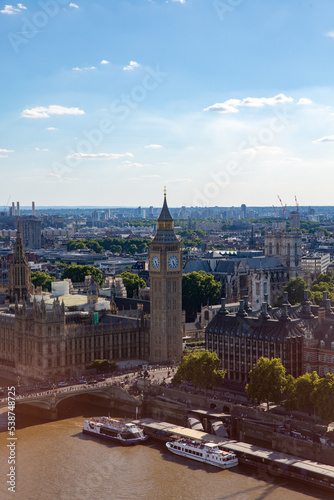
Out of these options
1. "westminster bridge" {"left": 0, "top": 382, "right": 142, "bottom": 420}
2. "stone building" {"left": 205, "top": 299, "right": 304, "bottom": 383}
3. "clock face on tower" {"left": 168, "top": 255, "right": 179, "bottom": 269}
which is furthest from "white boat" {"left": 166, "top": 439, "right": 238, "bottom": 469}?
"clock face on tower" {"left": 168, "top": 255, "right": 179, "bottom": 269}

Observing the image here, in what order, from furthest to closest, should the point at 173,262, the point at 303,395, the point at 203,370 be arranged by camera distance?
1. the point at 173,262
2. the point at 203,370
3. the point at 303,395

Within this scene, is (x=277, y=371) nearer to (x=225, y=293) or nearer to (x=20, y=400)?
(x=20, y=400)

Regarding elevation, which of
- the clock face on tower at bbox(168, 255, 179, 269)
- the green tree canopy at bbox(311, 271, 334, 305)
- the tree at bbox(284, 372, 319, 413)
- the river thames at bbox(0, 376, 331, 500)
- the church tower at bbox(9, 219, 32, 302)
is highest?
the clock face on tower at bbox(168, 255, 179, 269)

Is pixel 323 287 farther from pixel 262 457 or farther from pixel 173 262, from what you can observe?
pixel 262 457

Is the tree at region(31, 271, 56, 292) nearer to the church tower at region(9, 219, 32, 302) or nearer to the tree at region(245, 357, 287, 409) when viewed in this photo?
the church tower at region(9, 219, 32, 302)

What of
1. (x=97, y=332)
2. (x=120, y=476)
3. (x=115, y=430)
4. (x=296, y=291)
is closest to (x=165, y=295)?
(x=97, y=332)

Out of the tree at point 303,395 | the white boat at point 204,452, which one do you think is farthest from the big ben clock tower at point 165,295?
the tree at point 303,395
